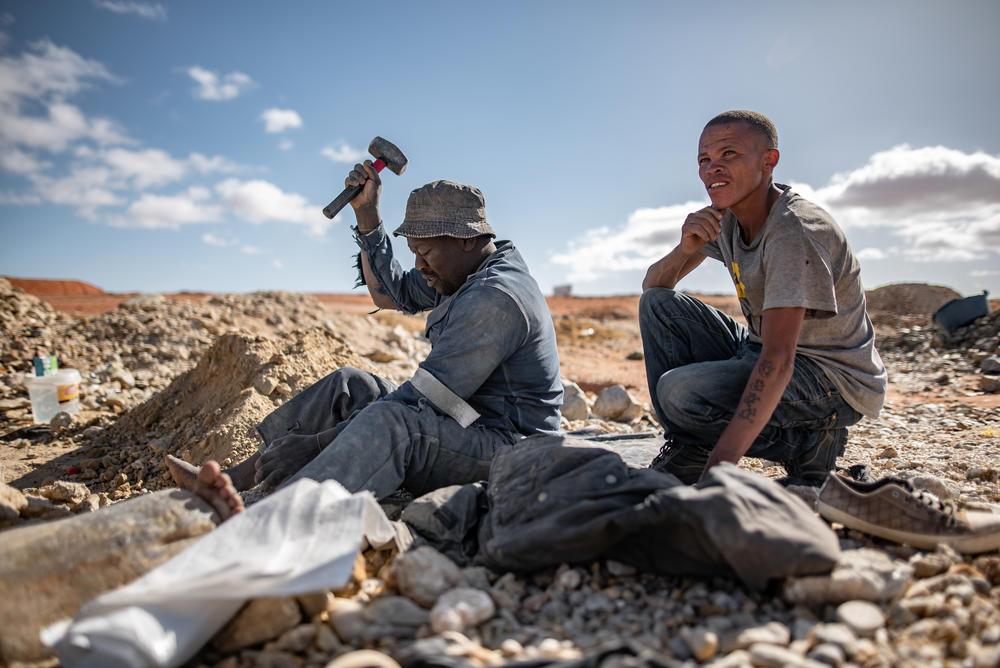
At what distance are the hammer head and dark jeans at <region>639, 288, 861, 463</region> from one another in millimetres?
1589

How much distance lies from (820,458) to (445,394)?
167cm

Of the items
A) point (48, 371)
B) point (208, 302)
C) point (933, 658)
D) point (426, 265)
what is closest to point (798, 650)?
point (933, 658)

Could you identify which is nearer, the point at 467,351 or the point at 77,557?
the point at 77,557

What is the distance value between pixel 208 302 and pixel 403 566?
31.7 ft

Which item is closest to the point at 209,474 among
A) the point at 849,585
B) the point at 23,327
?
the point at 849,585

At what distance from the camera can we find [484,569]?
1.89 m

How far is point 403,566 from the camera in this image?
1.74 metres

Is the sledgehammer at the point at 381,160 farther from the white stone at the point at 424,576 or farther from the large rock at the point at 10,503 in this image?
the white stone at the point at 424,576

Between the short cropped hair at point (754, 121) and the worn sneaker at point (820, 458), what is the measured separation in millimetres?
1261

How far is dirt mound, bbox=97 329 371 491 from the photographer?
3961mm

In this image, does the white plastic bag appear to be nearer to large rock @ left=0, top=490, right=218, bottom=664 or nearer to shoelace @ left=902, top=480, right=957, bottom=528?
large rock @ left=0, top=490, right=218, bottom=664

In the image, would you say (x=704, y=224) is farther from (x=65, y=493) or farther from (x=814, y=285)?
(x=65, y=493)

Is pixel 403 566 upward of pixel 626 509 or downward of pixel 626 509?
downward

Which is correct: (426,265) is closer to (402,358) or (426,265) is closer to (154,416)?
(154,416)
